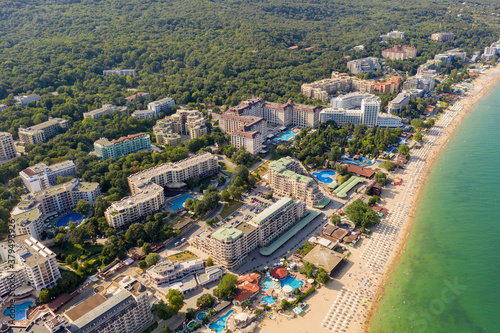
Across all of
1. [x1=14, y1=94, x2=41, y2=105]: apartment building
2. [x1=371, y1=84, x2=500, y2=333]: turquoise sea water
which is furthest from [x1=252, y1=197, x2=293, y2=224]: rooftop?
[x1=14, y1=94, x2=41, y2=105]: apartment building

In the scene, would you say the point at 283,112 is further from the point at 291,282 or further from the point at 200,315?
the point at 200,315

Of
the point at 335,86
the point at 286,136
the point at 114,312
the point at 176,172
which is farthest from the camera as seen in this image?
the point at 335,86

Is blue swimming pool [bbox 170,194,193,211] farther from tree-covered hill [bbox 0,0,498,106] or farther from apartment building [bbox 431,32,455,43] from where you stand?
apartment building [bbox 431,32,455,43]

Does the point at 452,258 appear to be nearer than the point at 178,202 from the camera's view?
Yes

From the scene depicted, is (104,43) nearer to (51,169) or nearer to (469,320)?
(51,169)

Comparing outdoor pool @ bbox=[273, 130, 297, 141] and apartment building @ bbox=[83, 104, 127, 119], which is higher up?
apartment building @ bbox=[83, 104, 127, 119]

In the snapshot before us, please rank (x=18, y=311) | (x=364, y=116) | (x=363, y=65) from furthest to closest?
(x=363, y=65) → (x=364, y=116) → (x=18, y=311)

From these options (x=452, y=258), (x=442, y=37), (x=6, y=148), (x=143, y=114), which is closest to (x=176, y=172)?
(x=143, y=114)

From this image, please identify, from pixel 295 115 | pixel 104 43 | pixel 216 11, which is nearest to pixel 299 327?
pixel 295 115
